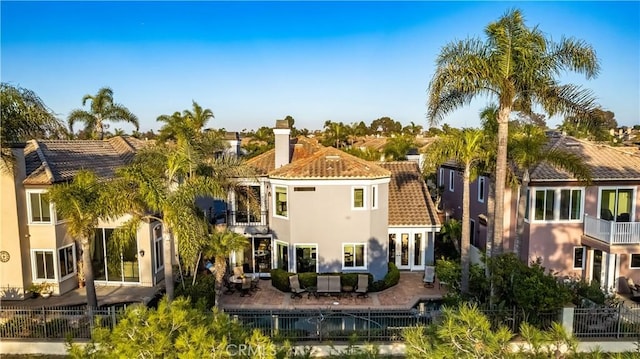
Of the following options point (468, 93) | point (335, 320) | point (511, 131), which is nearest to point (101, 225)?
point (335, 320)

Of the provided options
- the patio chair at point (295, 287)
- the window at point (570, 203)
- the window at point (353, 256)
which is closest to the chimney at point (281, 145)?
the window at point (353, 256)

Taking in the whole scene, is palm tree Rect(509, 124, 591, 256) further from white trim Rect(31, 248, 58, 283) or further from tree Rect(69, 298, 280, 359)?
white trim Rect(31, 248, 58, 283)

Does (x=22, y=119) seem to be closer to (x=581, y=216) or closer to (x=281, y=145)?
(x=281, y=145)

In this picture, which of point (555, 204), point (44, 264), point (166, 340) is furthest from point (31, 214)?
point (555, 204)

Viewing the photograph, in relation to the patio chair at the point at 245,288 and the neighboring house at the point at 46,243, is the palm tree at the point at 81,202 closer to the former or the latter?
the neighboring house at the point at 46,243

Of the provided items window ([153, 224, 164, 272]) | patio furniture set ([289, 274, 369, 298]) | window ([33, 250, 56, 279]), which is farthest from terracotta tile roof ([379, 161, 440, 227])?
window ([33, 250, 56, 279])

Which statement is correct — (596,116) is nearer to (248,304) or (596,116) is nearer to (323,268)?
(323,268)
